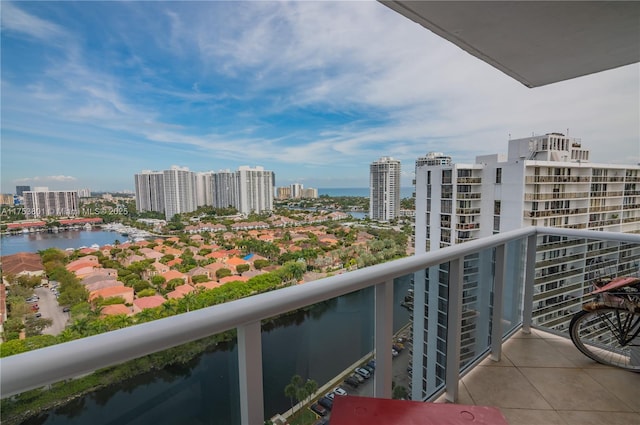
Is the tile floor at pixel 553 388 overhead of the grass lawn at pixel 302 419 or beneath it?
beneath

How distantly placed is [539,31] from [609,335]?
2268 millimetres

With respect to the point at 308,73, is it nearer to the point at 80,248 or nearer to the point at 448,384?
the point at 80,248

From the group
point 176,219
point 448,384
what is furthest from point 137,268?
point 448,384

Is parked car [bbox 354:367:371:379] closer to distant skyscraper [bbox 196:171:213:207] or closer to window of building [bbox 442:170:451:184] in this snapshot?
distant skyscraper [bbox 196:171:213:207]

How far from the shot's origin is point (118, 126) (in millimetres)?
23609

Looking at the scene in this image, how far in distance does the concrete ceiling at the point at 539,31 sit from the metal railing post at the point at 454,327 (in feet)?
4.89

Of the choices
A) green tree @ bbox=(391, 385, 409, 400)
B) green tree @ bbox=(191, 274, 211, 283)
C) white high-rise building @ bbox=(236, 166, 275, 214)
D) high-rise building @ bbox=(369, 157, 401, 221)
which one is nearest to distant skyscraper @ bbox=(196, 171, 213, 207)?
white high-rise building @ bbox=(236, 166, 275, 214)

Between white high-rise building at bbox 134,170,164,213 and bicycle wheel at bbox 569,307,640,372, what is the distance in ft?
55.9

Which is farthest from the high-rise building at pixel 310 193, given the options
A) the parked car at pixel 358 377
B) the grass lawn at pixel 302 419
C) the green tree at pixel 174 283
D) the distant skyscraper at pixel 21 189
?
the grass lawn at pixel 302 419

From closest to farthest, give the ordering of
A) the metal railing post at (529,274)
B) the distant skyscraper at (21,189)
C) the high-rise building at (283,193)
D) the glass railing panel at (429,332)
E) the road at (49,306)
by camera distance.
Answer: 1. the glass railing panel at (429,332)
2. the metal railing post at (529,274)
3. the road at (49,306)
4. the distant skyscraper at (21,189)
5. the high-rise building at (283,193)

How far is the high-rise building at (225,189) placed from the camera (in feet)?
70.5

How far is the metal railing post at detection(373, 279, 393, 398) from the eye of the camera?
1440mm

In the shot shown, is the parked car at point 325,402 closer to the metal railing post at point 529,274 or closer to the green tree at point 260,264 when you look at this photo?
the metal railing post at point 529,274

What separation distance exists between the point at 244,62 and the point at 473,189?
23664mm
